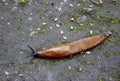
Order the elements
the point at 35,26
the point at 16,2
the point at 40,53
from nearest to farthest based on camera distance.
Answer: the point at 40,53 → the point at 35,26 → the point at 16,2

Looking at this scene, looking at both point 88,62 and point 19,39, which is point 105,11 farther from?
point 19,39

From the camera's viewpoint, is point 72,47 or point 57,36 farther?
point 57,36

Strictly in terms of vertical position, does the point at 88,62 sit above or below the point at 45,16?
below

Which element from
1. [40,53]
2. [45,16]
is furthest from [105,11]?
[40,53]
